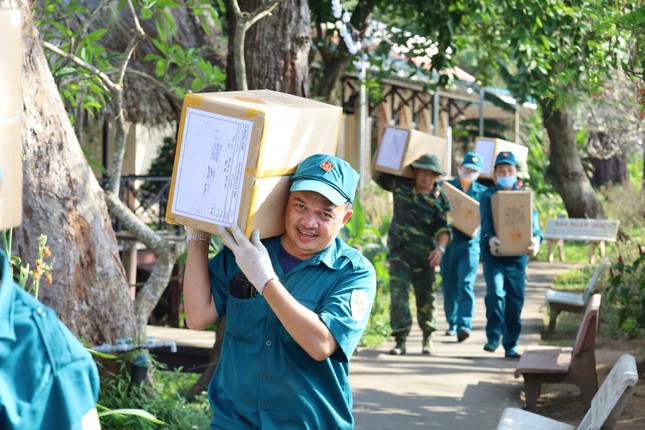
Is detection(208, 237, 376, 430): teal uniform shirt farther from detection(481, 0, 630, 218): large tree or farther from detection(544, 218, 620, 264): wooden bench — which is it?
detection(544, 218, 620, 264): wooden bench

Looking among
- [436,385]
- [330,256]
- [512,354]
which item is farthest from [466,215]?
[330,256]

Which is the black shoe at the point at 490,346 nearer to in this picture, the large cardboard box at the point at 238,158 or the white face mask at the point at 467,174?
the white face mask at the point at 467,174

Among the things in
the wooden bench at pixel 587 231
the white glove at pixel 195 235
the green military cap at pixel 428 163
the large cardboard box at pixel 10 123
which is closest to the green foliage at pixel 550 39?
the green military cap at pixel 428 163

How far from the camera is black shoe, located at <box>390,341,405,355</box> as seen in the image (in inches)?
399

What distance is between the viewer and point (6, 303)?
203 cm

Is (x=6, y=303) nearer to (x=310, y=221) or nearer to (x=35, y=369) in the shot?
(x=35, y=369)

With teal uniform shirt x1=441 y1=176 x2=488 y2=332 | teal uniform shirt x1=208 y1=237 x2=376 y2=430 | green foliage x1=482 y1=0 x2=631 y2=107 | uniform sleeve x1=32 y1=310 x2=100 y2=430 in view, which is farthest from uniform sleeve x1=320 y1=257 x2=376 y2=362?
teal uniform shirt x1=441 y1=176 x2=488 y2=332

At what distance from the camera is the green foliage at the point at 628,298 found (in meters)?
9.36

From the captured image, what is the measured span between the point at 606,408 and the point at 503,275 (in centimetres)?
545

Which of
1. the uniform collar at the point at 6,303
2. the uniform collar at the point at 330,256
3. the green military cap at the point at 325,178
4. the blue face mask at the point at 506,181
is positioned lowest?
the blue face mask at the point at 506,181

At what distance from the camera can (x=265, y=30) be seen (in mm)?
7387

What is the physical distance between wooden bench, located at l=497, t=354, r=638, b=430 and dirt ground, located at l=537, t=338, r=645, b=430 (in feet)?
5.90

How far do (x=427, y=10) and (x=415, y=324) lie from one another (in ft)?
11.8

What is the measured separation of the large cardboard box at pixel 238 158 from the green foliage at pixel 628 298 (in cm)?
577
